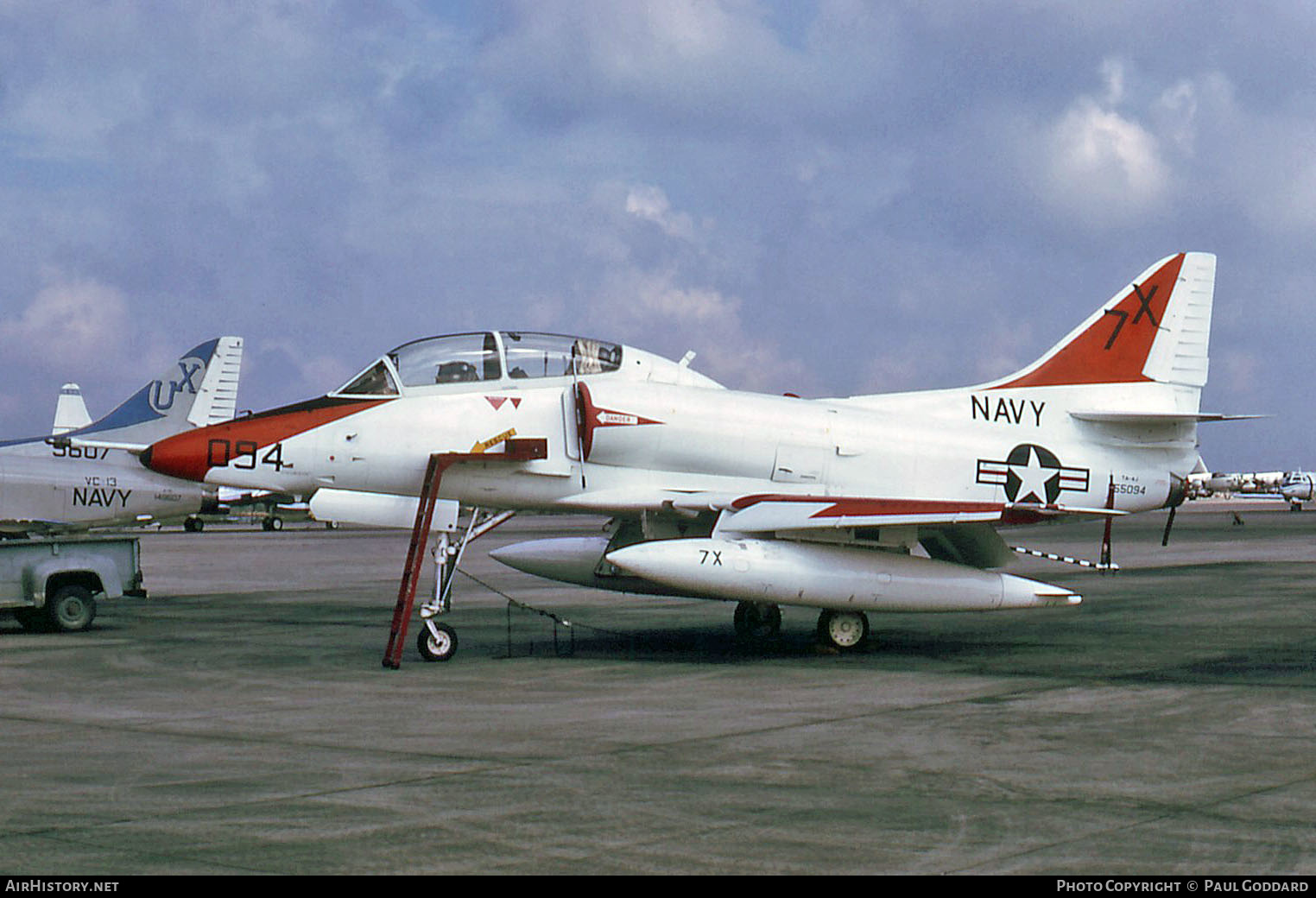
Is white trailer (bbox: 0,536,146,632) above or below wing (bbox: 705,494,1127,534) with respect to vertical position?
below

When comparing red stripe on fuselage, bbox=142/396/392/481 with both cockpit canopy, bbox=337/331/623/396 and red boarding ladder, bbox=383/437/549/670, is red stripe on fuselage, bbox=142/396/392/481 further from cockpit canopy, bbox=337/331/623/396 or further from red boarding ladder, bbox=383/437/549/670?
red boarding ladder, bbox=383/437/549/670

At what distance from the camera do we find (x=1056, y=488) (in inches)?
690

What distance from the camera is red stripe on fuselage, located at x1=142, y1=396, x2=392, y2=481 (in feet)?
50.3

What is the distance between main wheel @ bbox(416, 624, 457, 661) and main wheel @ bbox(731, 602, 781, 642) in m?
3.76

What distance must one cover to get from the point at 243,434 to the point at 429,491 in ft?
7.07

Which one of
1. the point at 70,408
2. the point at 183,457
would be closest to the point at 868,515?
the point at 183,457

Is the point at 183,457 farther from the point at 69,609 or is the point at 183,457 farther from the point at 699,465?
the point at 699,465

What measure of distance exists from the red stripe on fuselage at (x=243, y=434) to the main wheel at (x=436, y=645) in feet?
8.53

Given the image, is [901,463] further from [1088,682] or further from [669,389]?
[1088,682]

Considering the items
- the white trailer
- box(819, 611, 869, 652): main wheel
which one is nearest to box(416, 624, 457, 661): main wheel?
box(819, 611, 869, 652): main wheel

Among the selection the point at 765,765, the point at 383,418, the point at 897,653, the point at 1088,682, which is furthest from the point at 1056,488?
the point at 765,765

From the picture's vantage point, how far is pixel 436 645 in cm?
1541

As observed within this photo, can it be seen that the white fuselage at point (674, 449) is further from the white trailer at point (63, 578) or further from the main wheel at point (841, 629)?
the white trailer at point (63, 578)

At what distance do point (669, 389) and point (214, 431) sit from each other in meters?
5.13
